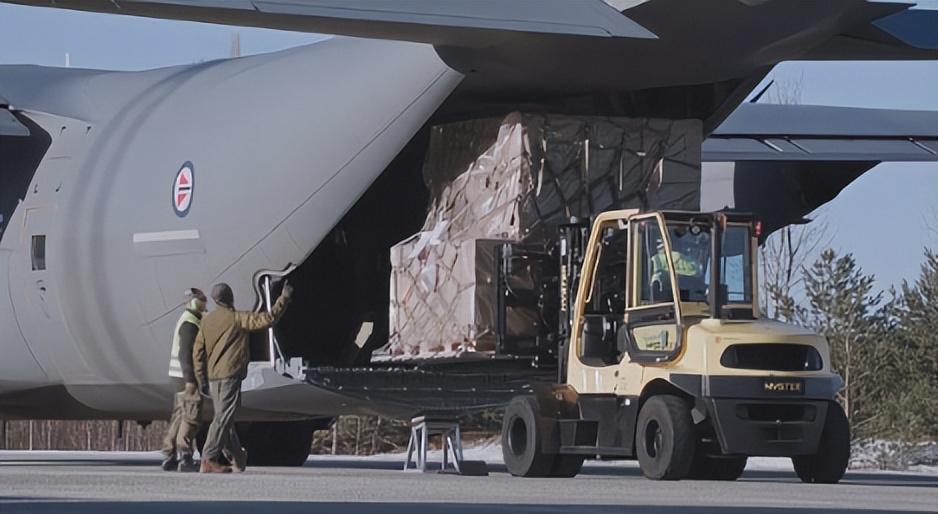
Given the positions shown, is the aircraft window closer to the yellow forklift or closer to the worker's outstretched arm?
the worker's outstretched arm

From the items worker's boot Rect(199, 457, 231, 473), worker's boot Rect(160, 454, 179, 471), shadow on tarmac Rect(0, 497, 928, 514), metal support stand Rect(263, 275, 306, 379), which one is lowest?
worker's boot Rect(160, 454, 179, 471)

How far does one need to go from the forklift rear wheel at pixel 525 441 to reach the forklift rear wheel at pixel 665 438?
36.8 inches

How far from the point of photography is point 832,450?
522 inches

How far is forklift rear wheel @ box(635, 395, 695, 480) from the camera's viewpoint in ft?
41.9

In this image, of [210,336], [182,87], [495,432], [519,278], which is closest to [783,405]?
[519,278]

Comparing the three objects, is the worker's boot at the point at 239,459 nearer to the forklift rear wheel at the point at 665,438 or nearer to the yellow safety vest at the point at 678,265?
the forklift rear wheel at the point at 665,438

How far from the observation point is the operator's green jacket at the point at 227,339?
14.3 m

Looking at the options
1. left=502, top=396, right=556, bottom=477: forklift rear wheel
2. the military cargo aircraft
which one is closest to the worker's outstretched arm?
the military cargo aircraft

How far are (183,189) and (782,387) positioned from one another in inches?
221

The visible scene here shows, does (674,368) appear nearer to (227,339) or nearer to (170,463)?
(227,339)

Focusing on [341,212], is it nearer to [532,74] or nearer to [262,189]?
[262,189]

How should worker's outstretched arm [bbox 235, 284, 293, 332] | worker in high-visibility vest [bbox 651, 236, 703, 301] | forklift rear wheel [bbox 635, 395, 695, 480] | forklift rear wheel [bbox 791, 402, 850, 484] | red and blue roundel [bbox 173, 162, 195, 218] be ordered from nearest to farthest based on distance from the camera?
forklift rear wheel [bbox 635, 395, 695, 480], forklift rear wheel [bbox 791, 402, 850, 484], worker in high-visibility vest [bbox 651, 236, 703, 301], worker's outstretched arm [bbox 235, 284, 293, 332], red and blue roundel [bbox 173, 162, 195, 218]

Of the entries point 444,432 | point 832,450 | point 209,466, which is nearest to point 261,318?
point 209,466

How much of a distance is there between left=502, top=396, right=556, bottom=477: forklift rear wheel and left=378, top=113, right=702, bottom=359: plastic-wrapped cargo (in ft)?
1.80
